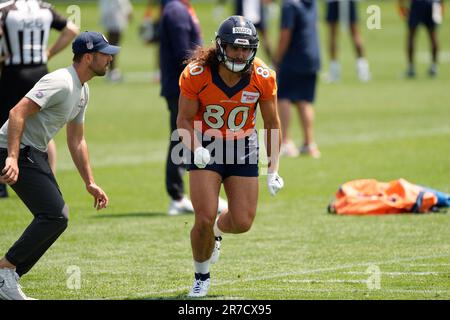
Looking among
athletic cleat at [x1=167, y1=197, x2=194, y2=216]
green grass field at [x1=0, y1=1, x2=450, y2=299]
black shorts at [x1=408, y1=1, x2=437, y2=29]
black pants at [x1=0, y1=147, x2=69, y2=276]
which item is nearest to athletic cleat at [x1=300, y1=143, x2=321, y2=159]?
green grass field at [x1=0, y1=1, x2=450, y2=299]

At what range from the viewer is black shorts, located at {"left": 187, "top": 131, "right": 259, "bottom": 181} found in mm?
8523

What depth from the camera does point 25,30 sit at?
491 inches

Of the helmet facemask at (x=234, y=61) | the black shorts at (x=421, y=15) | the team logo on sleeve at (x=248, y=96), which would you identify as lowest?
the black shorts at (x=421, y=15)


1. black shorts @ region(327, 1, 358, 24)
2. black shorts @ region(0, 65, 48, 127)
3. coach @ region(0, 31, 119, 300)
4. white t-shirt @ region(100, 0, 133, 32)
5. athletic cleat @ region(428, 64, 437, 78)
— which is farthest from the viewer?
white t-shirt @ region(100, 0, 133, 32)

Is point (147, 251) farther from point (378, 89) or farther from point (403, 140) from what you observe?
point (378, 89)

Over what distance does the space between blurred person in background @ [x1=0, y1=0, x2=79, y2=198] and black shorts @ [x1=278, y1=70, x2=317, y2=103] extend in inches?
193

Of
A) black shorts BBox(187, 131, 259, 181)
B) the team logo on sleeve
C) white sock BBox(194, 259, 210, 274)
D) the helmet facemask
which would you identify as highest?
the helmet facemask

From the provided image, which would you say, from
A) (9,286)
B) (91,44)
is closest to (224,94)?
(91,44)

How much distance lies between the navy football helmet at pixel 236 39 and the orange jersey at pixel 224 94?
17 cm

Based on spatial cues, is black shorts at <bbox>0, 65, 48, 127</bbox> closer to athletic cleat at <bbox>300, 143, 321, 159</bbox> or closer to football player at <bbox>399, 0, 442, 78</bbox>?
athletic cleat at <bbox>300, 143, 321, 159</bbox>

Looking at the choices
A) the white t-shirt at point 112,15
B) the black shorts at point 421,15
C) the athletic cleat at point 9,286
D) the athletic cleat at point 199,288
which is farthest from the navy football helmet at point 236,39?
the white t-shirt at point 112,15

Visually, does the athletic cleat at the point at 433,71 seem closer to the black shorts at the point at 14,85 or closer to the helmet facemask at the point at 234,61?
the black shorts at the point at 14,85

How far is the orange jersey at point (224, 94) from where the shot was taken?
8.48m
